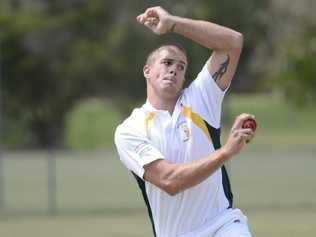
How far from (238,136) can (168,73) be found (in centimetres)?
104

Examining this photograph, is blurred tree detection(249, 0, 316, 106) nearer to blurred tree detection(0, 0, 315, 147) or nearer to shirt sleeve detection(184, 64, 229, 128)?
blurred tree detection(0, 0, 315, 147)

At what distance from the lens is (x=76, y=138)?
50406 mm

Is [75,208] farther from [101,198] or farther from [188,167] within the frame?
[188,167]

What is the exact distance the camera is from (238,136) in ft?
20.9

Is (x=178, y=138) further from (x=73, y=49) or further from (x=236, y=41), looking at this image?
(x=73, y=49)

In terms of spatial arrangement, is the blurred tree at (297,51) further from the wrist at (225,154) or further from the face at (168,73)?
the wrist at (225,154)

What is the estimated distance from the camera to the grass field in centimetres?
1772

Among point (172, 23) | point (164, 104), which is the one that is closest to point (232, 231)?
point (164, 104)

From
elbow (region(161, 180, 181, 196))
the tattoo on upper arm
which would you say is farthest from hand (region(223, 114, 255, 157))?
the tattoo on upper arm

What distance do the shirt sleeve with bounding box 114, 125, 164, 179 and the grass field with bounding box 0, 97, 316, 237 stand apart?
8806 millimetres

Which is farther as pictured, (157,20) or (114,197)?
(114,197)

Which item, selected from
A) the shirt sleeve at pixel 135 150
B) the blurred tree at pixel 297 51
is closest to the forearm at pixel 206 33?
the shirt sleeve at pixel 135 150

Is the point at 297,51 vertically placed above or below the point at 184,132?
above

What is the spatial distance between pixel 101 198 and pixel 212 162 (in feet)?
55.2
